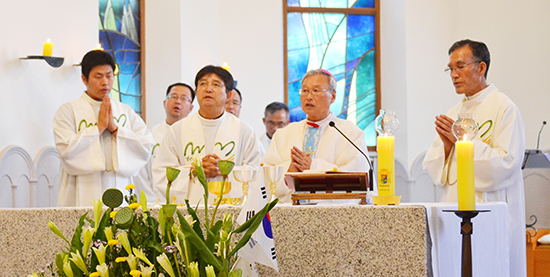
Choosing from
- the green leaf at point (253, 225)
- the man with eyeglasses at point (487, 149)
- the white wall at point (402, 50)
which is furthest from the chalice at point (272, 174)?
the white wall at point (402, 50)

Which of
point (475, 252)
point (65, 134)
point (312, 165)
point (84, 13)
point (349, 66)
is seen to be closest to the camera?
point (475, 252)

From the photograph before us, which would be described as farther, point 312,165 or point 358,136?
point 358,136

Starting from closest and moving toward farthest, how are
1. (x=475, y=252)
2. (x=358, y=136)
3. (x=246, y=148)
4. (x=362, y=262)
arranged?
(x=362, y=262) < (x=475, y=252) < (x=358, y=136) < (x=246, y=148)

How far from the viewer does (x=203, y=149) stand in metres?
4.32

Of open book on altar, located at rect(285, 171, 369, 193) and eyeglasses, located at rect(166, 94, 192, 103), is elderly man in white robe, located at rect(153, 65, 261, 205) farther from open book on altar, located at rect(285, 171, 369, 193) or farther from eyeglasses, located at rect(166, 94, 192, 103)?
eyeglasses, located at rect(166, 94, 192, 103)

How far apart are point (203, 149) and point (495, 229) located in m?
2.27

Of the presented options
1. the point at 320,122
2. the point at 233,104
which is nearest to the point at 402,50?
the point at 233,104

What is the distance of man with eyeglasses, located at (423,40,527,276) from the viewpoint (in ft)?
12.4

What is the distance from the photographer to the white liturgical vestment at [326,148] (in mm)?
3850

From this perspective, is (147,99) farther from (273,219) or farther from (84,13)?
(273,219)

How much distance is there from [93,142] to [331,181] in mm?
2569

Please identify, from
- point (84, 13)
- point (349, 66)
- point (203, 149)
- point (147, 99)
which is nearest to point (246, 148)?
point (203, 149)

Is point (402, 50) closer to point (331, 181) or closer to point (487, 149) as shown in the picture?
point (487, 149)

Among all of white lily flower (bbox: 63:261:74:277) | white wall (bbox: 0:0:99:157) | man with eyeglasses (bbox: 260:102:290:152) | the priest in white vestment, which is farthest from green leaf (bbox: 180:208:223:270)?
man with eyeglasses (bbox: 260:102:290:152)
